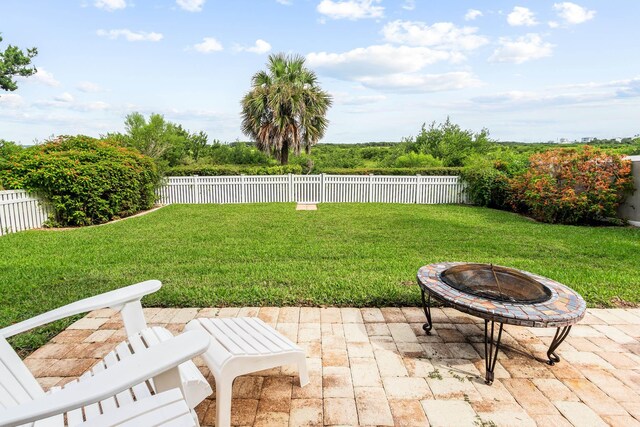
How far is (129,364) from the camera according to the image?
110 cm

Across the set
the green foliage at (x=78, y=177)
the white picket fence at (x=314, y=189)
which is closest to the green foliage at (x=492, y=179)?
the white picket fence at (x=314, y=189)

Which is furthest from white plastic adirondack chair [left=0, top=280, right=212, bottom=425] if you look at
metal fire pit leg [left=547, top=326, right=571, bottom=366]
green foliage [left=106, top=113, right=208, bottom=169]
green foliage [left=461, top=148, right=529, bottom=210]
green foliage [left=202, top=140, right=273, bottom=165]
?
green foliage [left=202, top=140, right=273, bottom=165]

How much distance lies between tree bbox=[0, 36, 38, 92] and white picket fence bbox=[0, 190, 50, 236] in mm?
7885

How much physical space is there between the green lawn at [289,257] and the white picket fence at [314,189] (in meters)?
3.10

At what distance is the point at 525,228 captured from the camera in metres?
7.29

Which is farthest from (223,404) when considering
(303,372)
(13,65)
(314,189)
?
(13,65)

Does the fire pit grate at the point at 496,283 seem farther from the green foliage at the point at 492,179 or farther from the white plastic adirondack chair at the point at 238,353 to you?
the green foliage at the point at 492,179

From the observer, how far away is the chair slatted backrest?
4.36 feet

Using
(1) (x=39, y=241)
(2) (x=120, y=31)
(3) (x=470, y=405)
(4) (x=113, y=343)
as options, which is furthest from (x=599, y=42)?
(1) (x=39, y=241)

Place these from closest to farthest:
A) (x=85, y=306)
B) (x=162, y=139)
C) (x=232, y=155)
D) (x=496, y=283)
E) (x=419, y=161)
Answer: (x=85, y=306), (x=496, y=283), (x=419, y=161), (x=162, y=139), (x=232, y=155)

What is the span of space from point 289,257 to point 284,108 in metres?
11.9

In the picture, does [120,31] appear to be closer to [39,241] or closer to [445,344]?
[39,241]

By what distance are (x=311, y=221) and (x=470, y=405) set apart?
6.06 m

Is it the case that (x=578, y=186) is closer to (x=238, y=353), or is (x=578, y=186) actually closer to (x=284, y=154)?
(x=238, y=353)
